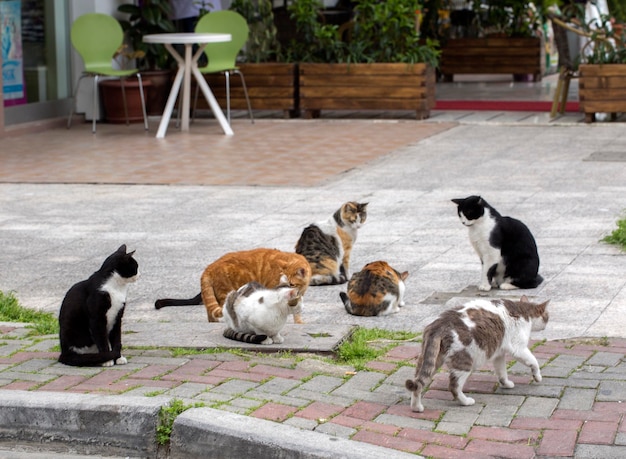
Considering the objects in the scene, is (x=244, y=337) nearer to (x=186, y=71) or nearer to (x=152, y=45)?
(x=186, y=71)

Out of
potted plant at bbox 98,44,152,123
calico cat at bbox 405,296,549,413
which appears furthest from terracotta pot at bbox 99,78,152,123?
calico cat at bbox 405,296,549,413

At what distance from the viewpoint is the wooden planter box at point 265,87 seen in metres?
15.4

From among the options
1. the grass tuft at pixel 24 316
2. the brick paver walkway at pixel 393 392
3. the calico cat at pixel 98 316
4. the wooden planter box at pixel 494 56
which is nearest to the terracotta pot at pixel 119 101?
the wooden planter box at pixel 494 56

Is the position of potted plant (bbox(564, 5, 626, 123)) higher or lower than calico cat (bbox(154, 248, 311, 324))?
higher

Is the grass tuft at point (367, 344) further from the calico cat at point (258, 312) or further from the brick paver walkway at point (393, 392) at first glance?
the calico cat at point (258, 312)

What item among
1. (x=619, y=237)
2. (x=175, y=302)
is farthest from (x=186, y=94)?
(x=175, y=302)

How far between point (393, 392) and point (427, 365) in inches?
14.6

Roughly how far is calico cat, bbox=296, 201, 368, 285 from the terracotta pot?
8.72 metres

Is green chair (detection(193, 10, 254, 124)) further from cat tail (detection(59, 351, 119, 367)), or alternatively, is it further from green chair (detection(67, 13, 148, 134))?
cat tail (detection(59, 351, 119, 367))

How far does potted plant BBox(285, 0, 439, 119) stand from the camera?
15.0m

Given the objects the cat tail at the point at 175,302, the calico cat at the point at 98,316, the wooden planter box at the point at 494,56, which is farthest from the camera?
the wooden planter box at the point at 494,56

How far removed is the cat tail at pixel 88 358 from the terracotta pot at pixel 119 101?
10.3 m

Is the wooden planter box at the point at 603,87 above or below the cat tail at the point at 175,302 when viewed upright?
above

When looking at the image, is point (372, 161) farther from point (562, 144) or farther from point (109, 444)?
point (109, 444)
